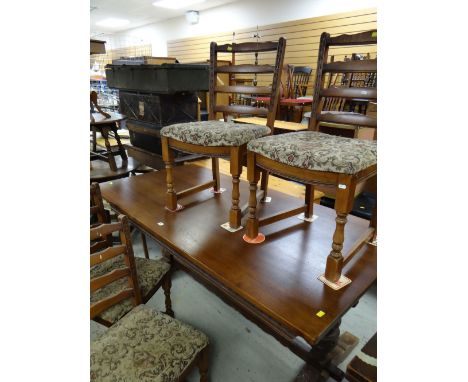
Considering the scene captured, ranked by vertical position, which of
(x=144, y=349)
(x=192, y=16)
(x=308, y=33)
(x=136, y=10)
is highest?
(x=136, y=10)

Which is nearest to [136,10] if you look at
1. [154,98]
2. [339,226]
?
[154,98]

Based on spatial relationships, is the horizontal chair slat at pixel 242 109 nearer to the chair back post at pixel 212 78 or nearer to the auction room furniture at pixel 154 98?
the chair back post at pixel 212 78

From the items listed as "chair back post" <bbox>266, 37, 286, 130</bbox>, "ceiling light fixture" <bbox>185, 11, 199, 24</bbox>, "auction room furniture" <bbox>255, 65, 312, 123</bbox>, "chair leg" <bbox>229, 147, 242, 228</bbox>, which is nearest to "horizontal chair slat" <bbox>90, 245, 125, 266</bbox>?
"chair leg" <bbox>229, 147, 242, 228</bbox>

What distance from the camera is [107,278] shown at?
3.51 ft

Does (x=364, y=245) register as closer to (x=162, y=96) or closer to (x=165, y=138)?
(x=165, y=138)

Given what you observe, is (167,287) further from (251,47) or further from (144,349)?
(251,47)

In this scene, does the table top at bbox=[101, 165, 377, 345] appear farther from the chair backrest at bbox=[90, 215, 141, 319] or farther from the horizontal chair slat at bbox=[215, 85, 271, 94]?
the horizontal chair slat at bbox=[215, 85, 271, 94]

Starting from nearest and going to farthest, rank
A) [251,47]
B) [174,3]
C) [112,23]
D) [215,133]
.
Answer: [215,133] < [251,47] < [174,3] < [112,23]

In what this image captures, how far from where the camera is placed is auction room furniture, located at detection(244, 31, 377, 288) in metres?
0.98

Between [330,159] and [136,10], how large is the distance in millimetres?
8705

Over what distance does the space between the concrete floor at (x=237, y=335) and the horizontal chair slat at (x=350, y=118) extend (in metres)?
Answer: 0.88

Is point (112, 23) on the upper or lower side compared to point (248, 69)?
upper

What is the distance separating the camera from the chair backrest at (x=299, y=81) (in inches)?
177
